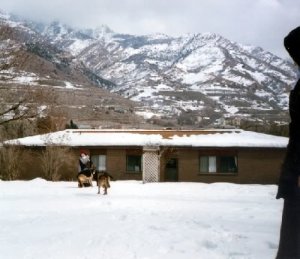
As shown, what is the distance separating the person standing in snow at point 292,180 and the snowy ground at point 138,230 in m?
1.75

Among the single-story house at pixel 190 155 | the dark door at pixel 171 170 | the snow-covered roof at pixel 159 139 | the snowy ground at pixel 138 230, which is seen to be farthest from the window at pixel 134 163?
the snowy ground at pixel 138 230

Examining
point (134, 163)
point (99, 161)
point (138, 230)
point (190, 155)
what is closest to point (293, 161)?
point (138, 230)

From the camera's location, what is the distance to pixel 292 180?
4352mm

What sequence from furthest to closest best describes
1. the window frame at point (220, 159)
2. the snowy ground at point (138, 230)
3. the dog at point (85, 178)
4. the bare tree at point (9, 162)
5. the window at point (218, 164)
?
the window at point (218, 164), the window frame at point (220, 159), the bare tree at point (9, 162), the dog at point (85, 178), the snowy ground at point (138, 230)

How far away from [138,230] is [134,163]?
24609 millimetres

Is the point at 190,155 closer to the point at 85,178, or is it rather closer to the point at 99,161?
the point at 99,161

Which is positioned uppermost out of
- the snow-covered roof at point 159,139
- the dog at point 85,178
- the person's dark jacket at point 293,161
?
the snow-covered roof at point 159,139

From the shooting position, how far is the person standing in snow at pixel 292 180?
4.34 metres

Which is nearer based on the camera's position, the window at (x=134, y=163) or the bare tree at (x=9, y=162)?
the bare tree at (x=9, y=162)

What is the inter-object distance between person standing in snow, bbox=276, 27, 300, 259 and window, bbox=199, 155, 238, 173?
88.7ft

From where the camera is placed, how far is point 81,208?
11.4 metres

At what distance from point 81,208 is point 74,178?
20145mm

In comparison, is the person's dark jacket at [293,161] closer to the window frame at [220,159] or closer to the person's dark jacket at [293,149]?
the person's dark jacket at [293,149]

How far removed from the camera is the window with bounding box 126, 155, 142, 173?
106ft
